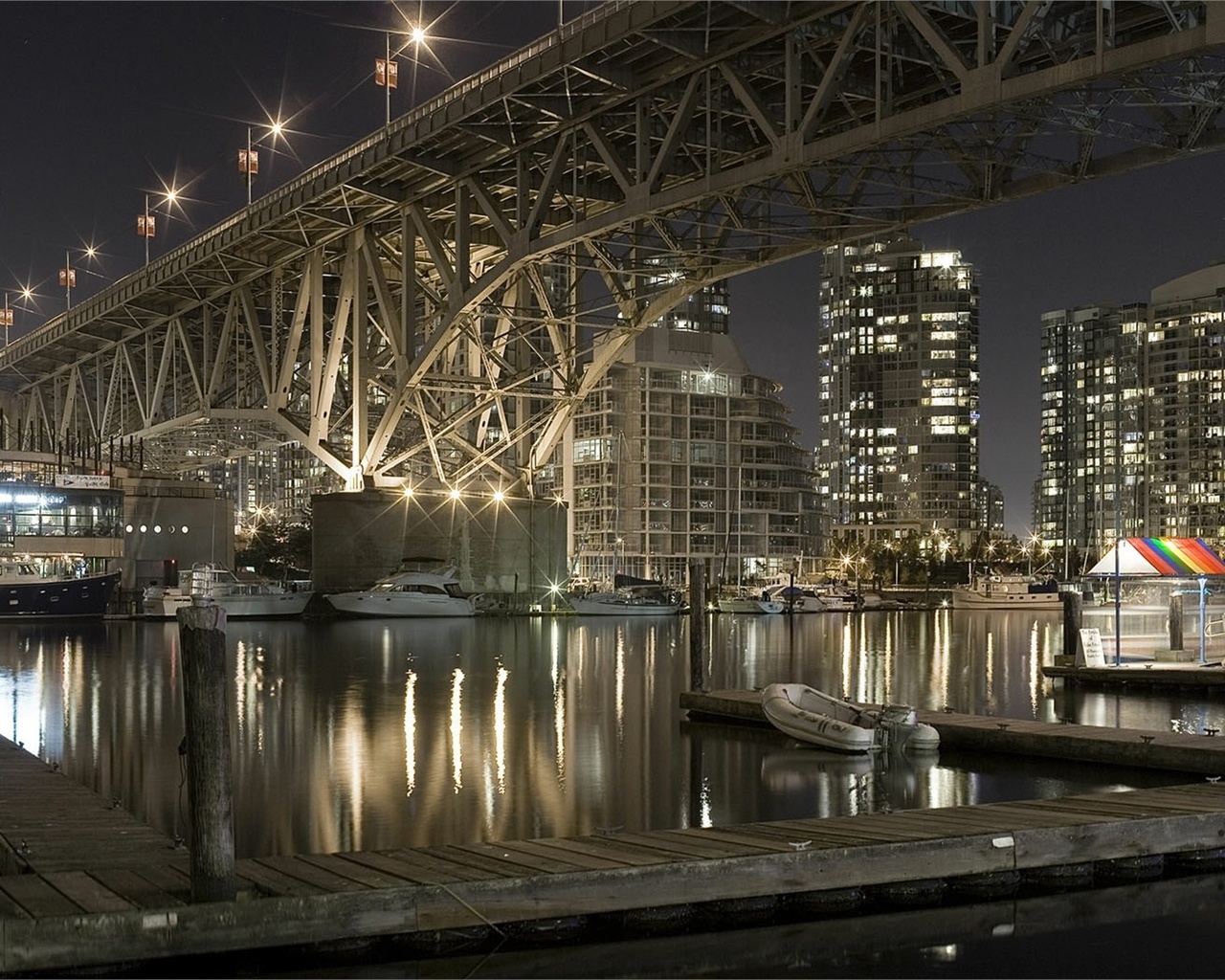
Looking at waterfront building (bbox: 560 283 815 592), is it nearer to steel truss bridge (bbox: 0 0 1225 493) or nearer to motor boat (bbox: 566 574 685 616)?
motor boat (bbox: 566 574 685 616)

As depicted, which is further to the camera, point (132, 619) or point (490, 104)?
point (132, 619)

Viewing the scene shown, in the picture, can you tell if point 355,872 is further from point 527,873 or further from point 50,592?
point 50,592

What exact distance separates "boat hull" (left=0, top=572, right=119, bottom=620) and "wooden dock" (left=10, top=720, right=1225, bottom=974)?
56578 mm

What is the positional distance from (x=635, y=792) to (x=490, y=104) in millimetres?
27584

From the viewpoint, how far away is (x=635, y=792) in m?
20.2

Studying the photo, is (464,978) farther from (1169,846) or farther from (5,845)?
(1169,846)

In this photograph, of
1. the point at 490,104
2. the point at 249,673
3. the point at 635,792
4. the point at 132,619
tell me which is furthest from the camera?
the point at 132,619

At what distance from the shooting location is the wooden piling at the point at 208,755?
11.6 m

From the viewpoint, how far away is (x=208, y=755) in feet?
39.2

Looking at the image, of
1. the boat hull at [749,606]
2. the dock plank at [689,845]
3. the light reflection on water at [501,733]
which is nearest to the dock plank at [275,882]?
the dock plank at [689,845]

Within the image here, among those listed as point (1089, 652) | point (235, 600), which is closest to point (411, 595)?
point (235, 600)

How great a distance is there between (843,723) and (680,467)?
99209mm

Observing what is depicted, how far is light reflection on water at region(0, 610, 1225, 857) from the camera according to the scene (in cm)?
Result: 1888

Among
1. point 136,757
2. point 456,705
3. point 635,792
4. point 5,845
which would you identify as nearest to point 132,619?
point 456,705
